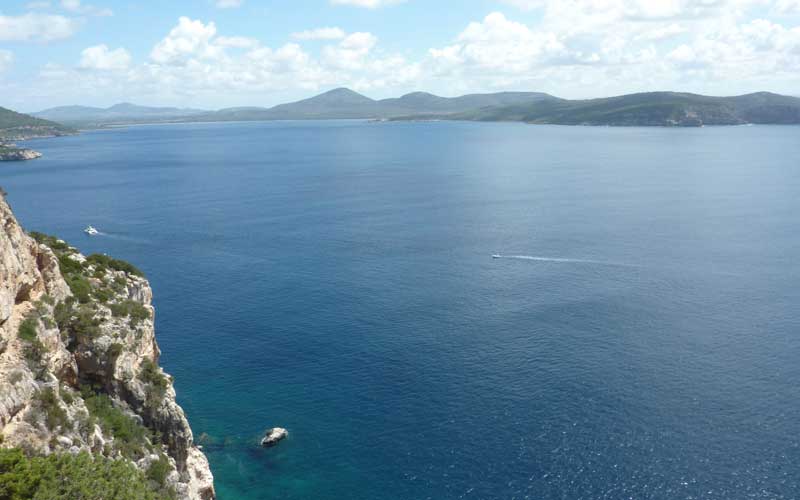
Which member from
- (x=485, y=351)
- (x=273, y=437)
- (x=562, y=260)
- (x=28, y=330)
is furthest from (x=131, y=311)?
(x=562, y=260)

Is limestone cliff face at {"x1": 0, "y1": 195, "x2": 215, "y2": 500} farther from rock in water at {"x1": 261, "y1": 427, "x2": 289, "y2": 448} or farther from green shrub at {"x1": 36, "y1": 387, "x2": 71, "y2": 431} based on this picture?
rock in water at {"x1": 261, "y1": 427, "x2": 289, "y2": 448}

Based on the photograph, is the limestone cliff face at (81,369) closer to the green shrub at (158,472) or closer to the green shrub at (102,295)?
the green shrub at (102,295)

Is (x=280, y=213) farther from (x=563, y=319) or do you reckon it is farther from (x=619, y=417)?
(x=619, y=417)

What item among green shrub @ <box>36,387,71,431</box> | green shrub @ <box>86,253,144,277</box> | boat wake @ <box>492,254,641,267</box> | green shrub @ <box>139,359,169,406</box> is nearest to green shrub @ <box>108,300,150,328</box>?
green shrub @ <box>139,359,169,406</box>

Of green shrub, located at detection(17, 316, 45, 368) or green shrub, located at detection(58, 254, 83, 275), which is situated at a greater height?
green shrub, located at detection(58, 254, 83, 275)

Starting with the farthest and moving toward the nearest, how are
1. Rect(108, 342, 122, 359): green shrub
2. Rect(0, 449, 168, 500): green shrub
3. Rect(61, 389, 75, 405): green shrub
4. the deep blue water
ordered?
the deep blue water → Rect(108, 342, 122, 359): green shrub → Rect(61, 389, 75, 405): green shrub → Rect(0, 449, 168, 500): green shrub

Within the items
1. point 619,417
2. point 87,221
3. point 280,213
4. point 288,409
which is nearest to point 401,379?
point 288,409

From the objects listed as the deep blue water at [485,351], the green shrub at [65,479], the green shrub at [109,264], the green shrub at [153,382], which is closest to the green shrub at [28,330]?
the green shrub at [65,479]
